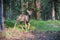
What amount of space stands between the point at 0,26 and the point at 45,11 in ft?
76.5

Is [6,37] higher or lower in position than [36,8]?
lower

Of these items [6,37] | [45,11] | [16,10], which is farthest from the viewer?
[45,11]

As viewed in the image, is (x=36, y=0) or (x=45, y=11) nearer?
(x=36, y=0)

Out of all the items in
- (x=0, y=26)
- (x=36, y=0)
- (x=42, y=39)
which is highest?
(x=36, y=0)

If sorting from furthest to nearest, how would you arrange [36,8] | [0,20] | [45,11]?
[45,11]
[36,8]
[0,20]

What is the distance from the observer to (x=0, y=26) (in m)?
10.5

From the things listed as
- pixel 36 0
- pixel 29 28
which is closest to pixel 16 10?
pixel 36 0

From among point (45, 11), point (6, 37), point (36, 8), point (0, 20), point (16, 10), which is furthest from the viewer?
point (45, 11)

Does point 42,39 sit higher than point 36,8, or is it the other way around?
point 36,8

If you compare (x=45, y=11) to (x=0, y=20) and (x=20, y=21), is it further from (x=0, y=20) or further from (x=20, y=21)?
(x=0, y=20)

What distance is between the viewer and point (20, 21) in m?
12.6

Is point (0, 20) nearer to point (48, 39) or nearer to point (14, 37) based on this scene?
point (14, 37)

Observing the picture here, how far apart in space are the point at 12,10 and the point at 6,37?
20.8 metres

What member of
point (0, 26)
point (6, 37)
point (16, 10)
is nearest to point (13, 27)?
point (0, 26)
